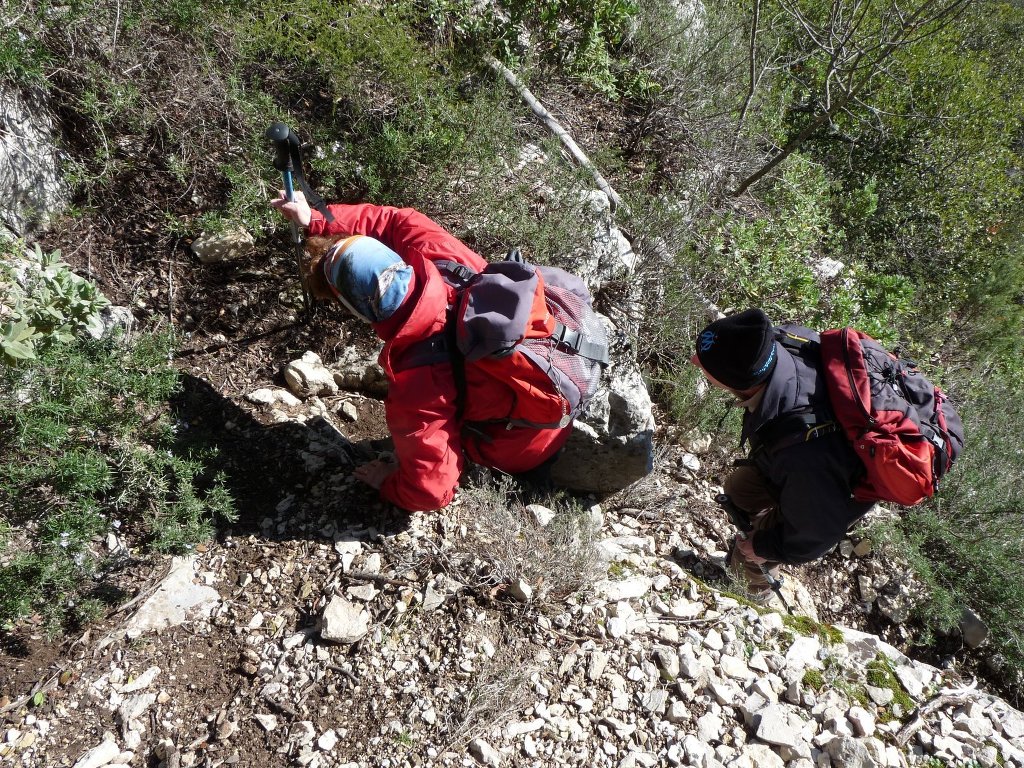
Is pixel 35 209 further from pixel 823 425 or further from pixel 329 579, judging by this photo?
pixel 823 425


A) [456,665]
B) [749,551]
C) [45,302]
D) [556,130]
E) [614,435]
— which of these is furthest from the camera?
[556,130]

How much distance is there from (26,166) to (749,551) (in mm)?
4343

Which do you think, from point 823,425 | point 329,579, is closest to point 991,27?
point 823,425

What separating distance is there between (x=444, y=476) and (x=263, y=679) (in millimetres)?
1083

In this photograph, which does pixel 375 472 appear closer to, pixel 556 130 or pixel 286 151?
pixel 286 151

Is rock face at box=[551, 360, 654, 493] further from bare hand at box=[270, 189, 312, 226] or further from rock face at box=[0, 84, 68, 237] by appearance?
rock face at box=[0, 84, 68, 237]

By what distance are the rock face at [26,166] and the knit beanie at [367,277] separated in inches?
72.8

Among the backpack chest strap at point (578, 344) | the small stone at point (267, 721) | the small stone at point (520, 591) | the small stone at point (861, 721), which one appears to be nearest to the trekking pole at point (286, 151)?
the backpack chest strap at point (578, 344)

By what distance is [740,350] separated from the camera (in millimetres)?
2883

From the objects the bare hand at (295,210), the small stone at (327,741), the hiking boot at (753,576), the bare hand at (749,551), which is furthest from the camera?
the hiking boot at (753,576)

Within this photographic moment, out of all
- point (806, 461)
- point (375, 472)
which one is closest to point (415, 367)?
point (375, 472)

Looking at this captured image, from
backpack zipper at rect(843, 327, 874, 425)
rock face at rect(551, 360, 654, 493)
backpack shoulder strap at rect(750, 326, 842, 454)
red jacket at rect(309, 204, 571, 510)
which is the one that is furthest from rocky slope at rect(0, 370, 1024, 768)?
backpack zipper at rect(843, 327, 874, 425)

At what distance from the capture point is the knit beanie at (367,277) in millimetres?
2537

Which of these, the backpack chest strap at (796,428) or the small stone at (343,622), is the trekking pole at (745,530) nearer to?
the backpack chest strap at (796,428)
